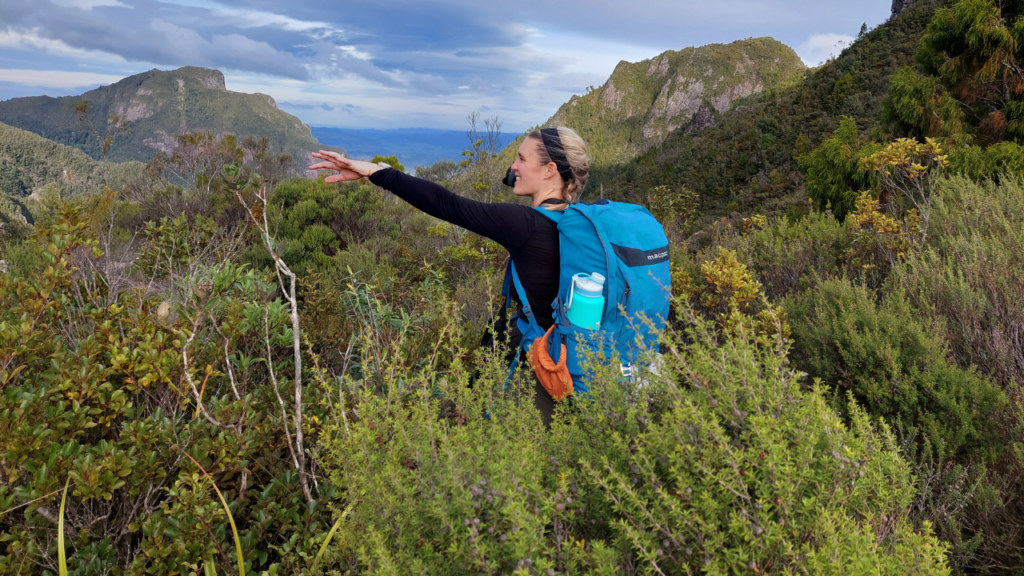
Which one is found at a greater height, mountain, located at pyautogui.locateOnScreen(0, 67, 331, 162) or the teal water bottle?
mountain, located at pyautogui.locateOnScreen(0, 67, 331, 162)

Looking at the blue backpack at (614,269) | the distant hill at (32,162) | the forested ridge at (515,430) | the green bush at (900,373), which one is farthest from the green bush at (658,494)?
the distant hill at (32,162)

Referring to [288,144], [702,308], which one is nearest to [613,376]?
[702,308]

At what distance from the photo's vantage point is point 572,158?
2398mm

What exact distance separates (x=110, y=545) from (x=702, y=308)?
343cm

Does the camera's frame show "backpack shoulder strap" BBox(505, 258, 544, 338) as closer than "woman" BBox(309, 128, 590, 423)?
No

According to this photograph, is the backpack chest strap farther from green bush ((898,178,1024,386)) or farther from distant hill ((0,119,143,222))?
distant hill ((0,119,143,222))

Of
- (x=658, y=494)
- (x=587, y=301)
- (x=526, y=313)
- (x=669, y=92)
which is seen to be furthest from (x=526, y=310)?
(x=669, y=92)

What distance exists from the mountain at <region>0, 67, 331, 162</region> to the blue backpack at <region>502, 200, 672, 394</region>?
433 feet

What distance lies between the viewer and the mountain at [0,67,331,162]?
127 meters

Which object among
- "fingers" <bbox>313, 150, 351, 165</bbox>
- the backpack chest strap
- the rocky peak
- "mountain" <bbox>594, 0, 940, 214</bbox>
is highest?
the rocky peak

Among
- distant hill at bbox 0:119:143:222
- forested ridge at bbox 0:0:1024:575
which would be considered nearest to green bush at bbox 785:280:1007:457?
forested ridge at bbox 0:0:1024:575

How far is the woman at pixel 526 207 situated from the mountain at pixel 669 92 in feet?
320

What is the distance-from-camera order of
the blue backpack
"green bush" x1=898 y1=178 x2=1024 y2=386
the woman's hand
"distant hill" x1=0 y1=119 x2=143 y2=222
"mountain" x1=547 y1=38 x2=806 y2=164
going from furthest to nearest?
1. "mountain" x1=547 y1=38 x2=806 y2=164
2. "distant hill" x1=0 y1=119 x2=143 y2=222
3. "green bush" x1=898 y1=178 x2=1024 y2=386
4. the woman's hand
5. the blue backpack

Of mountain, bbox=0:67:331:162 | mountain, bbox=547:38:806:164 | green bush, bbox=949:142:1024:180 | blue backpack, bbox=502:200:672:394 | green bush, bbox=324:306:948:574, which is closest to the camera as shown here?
green bush, bbox=324:306:948:574
